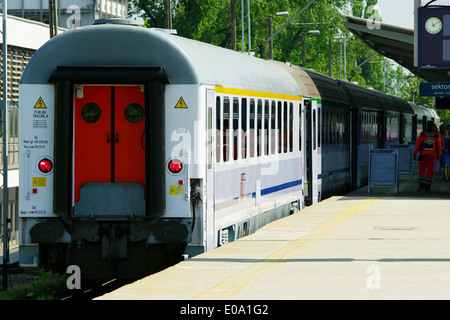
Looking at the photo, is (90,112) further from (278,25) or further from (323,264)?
(278,25)

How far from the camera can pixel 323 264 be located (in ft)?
40.4

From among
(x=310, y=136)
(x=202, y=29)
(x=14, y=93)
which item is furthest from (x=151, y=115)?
(x=202, y=29)

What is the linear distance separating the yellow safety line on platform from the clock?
26.5 ft

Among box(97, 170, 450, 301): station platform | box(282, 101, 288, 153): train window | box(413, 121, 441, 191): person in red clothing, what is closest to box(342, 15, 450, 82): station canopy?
box(413, 121, 441, 191): person in red clothing

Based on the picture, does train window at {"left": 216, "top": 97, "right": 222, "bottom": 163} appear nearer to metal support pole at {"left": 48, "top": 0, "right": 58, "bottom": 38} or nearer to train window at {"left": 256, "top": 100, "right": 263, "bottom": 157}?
train window at {"left": 256, "top": 100, "right": 263, "bottom": 157}

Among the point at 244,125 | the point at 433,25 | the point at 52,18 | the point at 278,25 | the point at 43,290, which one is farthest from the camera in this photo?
the point at 278,25

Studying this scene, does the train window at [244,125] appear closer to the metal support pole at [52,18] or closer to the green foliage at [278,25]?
the metal support pole at [52,18]

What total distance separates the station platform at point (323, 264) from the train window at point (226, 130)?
1.20 meters

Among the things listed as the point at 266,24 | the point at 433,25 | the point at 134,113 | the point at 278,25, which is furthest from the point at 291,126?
the point at 278,25

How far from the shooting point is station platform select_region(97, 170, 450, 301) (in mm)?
10078

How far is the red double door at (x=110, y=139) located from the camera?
1261 cm

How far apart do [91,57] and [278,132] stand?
574 cm

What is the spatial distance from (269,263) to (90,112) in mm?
2712
